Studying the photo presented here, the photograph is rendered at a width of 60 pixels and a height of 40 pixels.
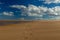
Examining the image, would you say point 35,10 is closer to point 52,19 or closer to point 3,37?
point 52,19

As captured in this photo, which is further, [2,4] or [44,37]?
[2,4]

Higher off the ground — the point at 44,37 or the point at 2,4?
the point at 2,4

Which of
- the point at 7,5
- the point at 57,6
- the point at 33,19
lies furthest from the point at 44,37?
the point at 7,5

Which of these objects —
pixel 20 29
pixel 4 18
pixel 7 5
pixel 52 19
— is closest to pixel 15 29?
pixel 20 29

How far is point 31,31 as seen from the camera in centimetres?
228

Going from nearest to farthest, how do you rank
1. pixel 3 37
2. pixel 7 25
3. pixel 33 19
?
pixel 3 37
pixel 33 19
pixel 7 25

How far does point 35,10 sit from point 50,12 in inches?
8.2

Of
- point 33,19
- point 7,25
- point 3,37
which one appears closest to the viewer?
point 3,37

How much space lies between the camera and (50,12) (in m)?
2.23

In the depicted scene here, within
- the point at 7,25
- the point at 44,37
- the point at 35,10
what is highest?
the point at 35,10

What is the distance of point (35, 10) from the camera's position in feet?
7.38

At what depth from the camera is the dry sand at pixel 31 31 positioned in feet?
6.93

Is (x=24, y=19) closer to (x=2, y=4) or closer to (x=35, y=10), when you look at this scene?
(x=35, y=10)

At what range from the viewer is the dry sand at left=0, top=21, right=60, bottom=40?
2.11 metres
